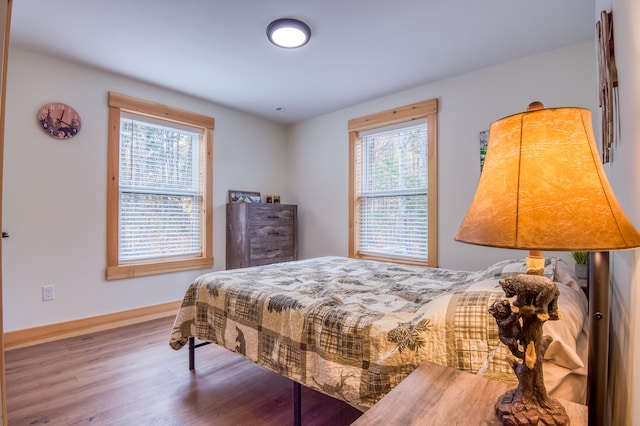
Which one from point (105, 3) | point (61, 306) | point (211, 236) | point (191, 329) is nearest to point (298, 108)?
point (211, 236)

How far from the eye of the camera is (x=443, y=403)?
2.76ft

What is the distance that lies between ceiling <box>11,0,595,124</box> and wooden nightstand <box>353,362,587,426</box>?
7.43 feet

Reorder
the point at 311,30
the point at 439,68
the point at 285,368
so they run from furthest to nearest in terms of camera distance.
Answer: the point at 439,68, the point at 311,30, the point at 285,368

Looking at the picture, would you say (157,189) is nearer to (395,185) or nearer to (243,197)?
(243,197)

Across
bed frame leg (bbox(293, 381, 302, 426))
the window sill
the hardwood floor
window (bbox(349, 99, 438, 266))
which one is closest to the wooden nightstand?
bed frame leg (bbox(293, 381, 302, 426))

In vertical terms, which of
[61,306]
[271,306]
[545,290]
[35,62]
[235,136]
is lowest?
[61,306]

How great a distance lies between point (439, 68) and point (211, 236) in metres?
3.24

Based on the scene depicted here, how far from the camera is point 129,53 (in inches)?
110

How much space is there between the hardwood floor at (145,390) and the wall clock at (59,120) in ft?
6.28

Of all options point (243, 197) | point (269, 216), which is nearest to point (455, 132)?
point (269, 216)

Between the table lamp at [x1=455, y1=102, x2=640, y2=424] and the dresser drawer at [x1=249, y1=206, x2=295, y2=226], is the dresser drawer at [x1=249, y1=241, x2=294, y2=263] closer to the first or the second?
the dresser drawer at [x1=249, y1=206, x2=295, y2=226]

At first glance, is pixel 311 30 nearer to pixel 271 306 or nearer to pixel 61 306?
pixel 271 306

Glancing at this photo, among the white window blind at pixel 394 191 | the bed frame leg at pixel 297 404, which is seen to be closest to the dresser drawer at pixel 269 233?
the white window blind at pixel 394 191

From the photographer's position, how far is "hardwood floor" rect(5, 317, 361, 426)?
1737mm
